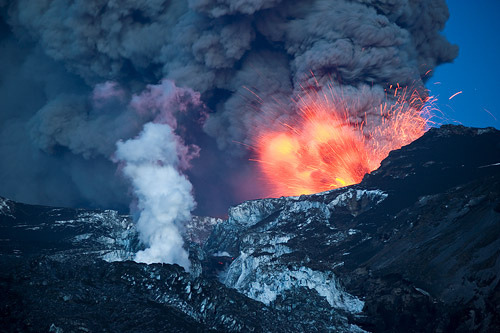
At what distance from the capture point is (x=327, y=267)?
36031 millimetres

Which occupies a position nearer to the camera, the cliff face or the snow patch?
the cliff face

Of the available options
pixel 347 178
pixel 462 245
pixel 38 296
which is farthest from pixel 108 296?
pixel 347 178

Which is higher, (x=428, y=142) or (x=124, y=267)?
(x=428, y=142)

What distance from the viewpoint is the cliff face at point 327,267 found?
2252 cm

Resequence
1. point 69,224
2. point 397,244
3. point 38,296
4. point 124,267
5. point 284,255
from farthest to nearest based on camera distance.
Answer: point 69,224 < point 284,255 < point 397,244 < point 124,267 < point 38,296

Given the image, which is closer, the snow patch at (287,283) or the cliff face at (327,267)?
the cliff face at (327,267)

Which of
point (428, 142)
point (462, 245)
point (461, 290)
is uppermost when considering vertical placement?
point (428, 142)

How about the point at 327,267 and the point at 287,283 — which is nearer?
the point at 287,283

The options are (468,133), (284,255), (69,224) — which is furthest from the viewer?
(69,224)

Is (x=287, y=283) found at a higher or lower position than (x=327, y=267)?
lower

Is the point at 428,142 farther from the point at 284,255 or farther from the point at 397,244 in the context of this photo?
the point at 284,255

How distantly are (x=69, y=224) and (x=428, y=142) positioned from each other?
5713 cm

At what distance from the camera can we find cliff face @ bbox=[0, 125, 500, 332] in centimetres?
2252

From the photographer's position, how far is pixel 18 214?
60125mm
